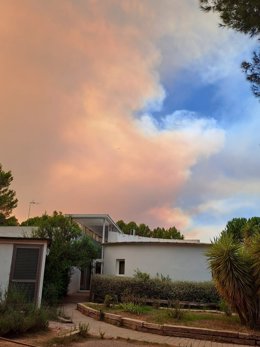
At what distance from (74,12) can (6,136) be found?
23.8 ft

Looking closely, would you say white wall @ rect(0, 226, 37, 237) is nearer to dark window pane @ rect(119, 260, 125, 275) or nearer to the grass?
dark window pane @ rect(119, 260, 125, 275)

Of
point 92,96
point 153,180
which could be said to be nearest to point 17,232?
point 153,180

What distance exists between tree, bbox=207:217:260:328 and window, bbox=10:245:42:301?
7065 millimetres

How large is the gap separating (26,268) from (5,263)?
85 cm

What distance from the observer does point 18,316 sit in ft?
32.1

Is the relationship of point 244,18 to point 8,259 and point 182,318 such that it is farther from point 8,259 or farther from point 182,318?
point 8,259


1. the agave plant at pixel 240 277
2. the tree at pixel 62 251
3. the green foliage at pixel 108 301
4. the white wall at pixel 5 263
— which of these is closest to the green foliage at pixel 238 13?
the agave plant at pixel 240 277

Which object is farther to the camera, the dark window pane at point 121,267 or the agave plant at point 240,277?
the dark window pane at point 121,267

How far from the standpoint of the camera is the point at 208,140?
16875 mm

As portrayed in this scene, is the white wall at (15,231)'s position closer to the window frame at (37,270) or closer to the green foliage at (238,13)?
the window frame at (37,270)

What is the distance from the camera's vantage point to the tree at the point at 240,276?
37.3ft

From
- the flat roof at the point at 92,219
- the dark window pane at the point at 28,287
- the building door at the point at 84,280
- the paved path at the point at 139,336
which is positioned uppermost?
the flat roof at the point at 92,219

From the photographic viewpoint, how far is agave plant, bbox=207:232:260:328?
11.4 m

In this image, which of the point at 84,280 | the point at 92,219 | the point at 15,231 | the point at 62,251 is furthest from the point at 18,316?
the point at 92,219
